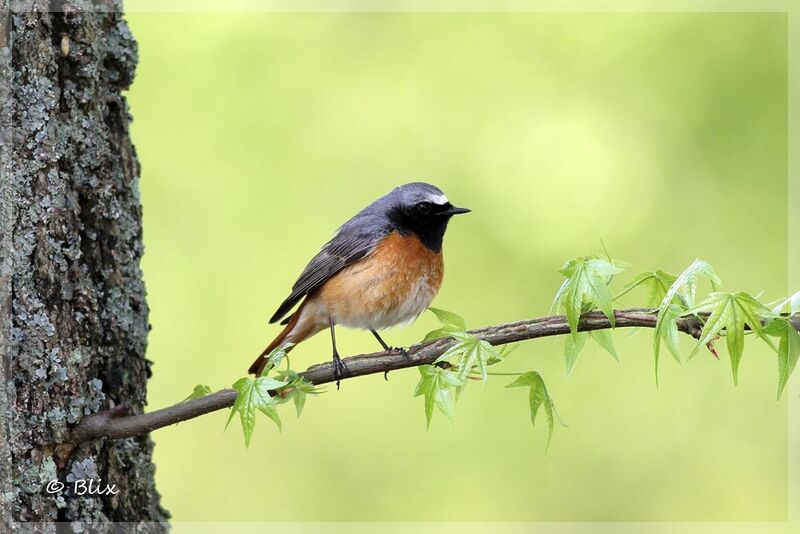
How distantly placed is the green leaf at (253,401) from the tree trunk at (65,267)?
731 millimetres

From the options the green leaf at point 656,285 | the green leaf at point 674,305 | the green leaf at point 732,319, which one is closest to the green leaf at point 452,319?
the green leaf at point 656,285

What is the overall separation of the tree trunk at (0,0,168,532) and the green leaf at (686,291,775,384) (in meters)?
2.01

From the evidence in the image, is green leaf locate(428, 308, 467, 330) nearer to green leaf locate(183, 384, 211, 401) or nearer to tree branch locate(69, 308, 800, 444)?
tree branch locate(69, 308, 800, 444)

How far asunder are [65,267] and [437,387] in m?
1.36

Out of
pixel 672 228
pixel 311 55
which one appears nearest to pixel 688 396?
pixel 672 228

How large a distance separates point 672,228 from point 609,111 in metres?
0.95

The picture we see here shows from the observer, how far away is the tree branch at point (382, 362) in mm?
2734

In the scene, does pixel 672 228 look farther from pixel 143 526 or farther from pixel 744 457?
pixel 143 526

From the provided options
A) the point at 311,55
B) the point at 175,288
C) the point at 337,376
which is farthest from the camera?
the point at 311,55

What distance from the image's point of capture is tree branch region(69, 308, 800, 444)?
2.73 meters

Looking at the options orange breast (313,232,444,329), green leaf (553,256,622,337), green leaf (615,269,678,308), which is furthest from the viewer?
orange breast (313,232,444,329)

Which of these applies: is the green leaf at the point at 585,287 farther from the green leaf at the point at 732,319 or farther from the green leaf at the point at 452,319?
the green leaf at the point at 452,319

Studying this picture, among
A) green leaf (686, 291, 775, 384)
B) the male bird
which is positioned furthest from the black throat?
green leaf (686, 291, 775, 384)

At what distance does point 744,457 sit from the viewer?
20.5 ft
